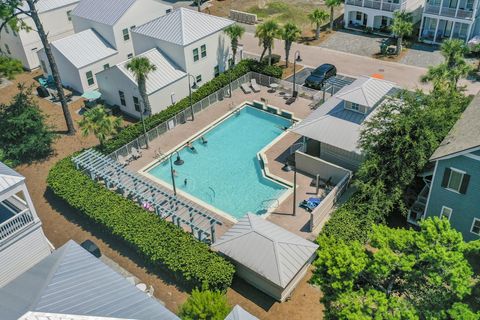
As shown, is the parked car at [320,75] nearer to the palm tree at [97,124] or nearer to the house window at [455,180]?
the palm tree at [97,124]

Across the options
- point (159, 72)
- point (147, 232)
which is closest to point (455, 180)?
point (147, 232)

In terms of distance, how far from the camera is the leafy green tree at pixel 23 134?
126 ft

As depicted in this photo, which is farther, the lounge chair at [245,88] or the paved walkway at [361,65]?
the lounge chair at [245,88]

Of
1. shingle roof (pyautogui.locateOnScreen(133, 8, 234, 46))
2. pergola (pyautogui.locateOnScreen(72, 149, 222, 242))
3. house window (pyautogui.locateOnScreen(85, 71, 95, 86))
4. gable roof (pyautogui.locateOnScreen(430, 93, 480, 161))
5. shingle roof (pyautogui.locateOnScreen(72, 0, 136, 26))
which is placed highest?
shingle roof (pyautogui.locateOnScreen(72, 0, 136, 26))

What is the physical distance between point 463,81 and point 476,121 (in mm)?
21989

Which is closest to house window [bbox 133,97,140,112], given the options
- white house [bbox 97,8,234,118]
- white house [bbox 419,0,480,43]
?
white house [bbox 97,8,234,118]

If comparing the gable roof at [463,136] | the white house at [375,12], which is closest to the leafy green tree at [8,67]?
the gable roof at [463,136]

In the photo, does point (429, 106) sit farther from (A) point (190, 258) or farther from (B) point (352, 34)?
(B) point (352, 34)

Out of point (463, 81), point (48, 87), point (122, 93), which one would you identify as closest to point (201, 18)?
point (122, 93)

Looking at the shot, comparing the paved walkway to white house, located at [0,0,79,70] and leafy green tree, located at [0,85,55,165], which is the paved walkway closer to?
white house, located at [0,0,79,70]

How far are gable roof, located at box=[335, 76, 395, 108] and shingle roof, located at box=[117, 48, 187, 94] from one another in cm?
1668

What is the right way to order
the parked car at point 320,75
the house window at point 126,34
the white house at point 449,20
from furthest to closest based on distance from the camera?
the white house at point 449,20, the house window at point 126,34, the parked car at point 320,75

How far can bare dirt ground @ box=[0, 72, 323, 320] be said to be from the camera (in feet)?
86.5

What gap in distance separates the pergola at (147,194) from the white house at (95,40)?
1518cm
